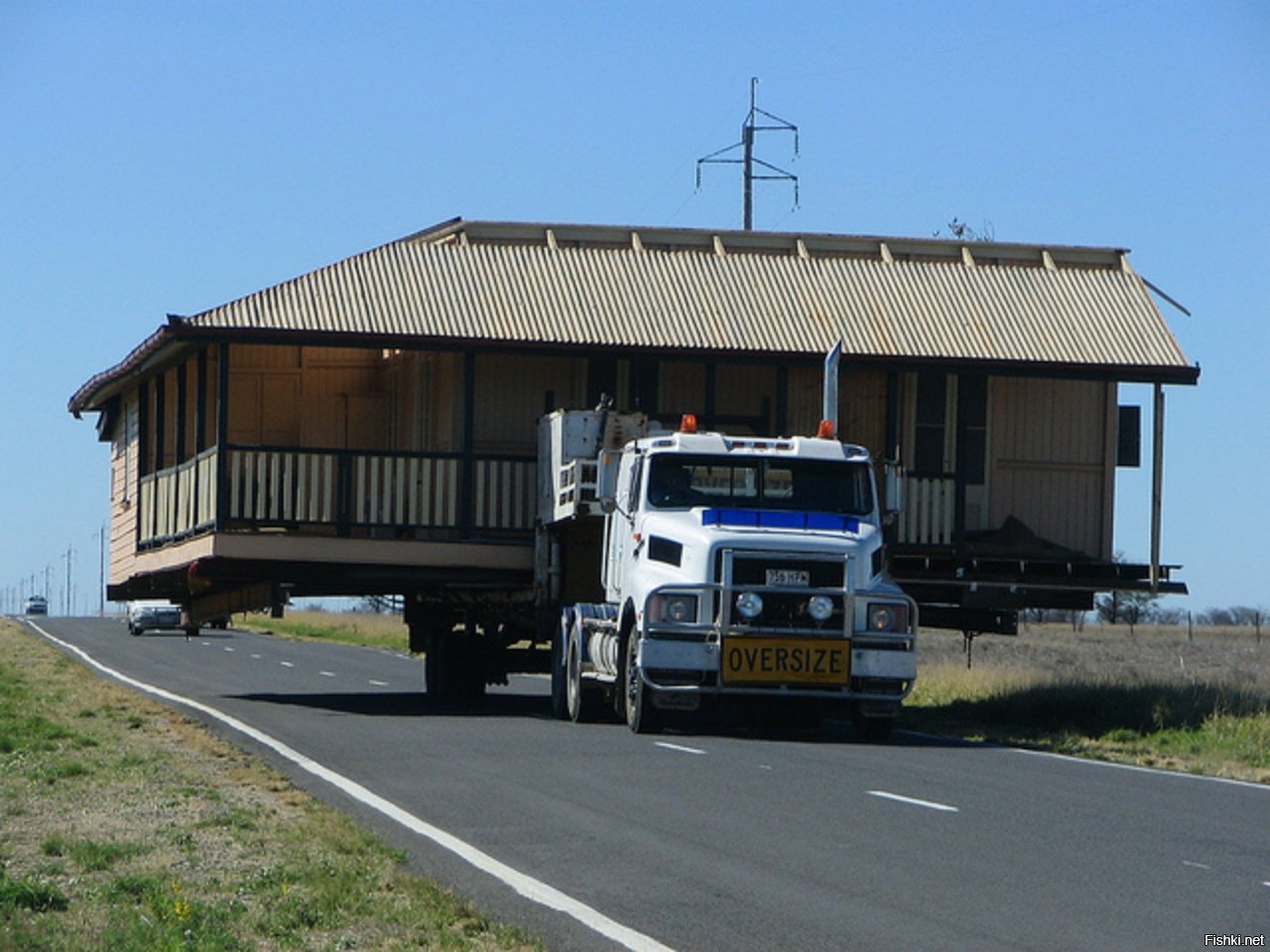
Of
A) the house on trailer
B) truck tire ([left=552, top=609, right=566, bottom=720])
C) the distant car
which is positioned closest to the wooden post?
the house on trailer

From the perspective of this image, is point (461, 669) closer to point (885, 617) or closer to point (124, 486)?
point (885, 617)

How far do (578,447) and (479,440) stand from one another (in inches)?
168

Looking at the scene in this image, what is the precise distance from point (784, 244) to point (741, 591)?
11.0m

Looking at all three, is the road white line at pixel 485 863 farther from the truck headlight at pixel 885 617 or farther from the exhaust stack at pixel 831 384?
the exhaust stack at pixel 831 384

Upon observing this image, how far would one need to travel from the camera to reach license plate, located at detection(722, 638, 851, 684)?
19234 millimetres

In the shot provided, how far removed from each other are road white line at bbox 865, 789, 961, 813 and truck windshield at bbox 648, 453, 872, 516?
6.54 metres

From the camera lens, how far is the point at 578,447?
2359 cm

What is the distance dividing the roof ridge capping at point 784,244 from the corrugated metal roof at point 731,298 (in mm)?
22

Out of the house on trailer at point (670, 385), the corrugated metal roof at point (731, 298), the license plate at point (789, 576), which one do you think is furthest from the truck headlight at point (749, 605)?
the corrugated metal roof at point (731, 298)

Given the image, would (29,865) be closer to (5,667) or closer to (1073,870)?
(1073,870)

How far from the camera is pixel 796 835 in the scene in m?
12.0

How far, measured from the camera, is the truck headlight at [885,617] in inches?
775

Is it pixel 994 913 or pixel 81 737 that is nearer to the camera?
pixel 994 913

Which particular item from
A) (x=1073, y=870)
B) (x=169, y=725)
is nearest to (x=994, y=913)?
(x=1073, y=870)
